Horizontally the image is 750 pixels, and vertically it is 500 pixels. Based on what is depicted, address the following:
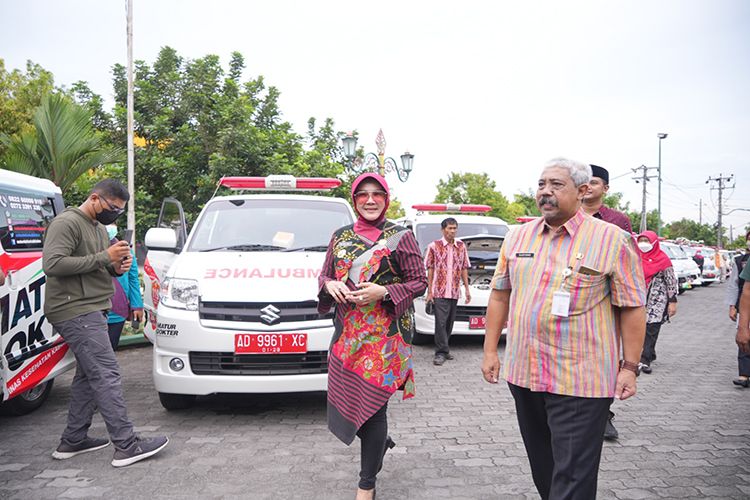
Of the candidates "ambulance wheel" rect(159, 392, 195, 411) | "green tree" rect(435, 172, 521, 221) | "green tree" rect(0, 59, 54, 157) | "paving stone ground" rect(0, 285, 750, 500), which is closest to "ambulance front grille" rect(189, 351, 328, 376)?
"paving stone ground" rect(0, 285, 750, 500)

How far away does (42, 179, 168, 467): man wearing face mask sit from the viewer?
373cm

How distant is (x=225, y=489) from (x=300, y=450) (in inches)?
29.5

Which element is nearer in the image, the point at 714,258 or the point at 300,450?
the point at 300,450

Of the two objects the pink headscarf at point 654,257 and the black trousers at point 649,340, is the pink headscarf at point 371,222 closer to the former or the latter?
the pink headscarf at point 654,257

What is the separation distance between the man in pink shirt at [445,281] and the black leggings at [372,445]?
405 centimetres

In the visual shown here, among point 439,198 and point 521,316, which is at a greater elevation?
point 439,198

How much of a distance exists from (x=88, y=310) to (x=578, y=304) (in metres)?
3.17

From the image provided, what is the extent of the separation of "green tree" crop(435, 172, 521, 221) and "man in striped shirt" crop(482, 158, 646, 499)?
3800 centimetres

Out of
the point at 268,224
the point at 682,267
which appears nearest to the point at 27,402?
the point at 268,224

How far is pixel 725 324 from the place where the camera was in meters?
11.9

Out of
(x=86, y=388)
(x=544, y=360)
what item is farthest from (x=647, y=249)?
(x=86, y=388)

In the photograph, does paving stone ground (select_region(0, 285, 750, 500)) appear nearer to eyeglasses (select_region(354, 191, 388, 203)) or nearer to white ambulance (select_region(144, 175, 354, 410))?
white ambulance (select_region(144, 175, 354, 410))

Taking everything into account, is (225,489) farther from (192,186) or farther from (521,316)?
(192,186)

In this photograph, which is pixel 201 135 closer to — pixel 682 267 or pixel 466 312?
pixel 466 312
